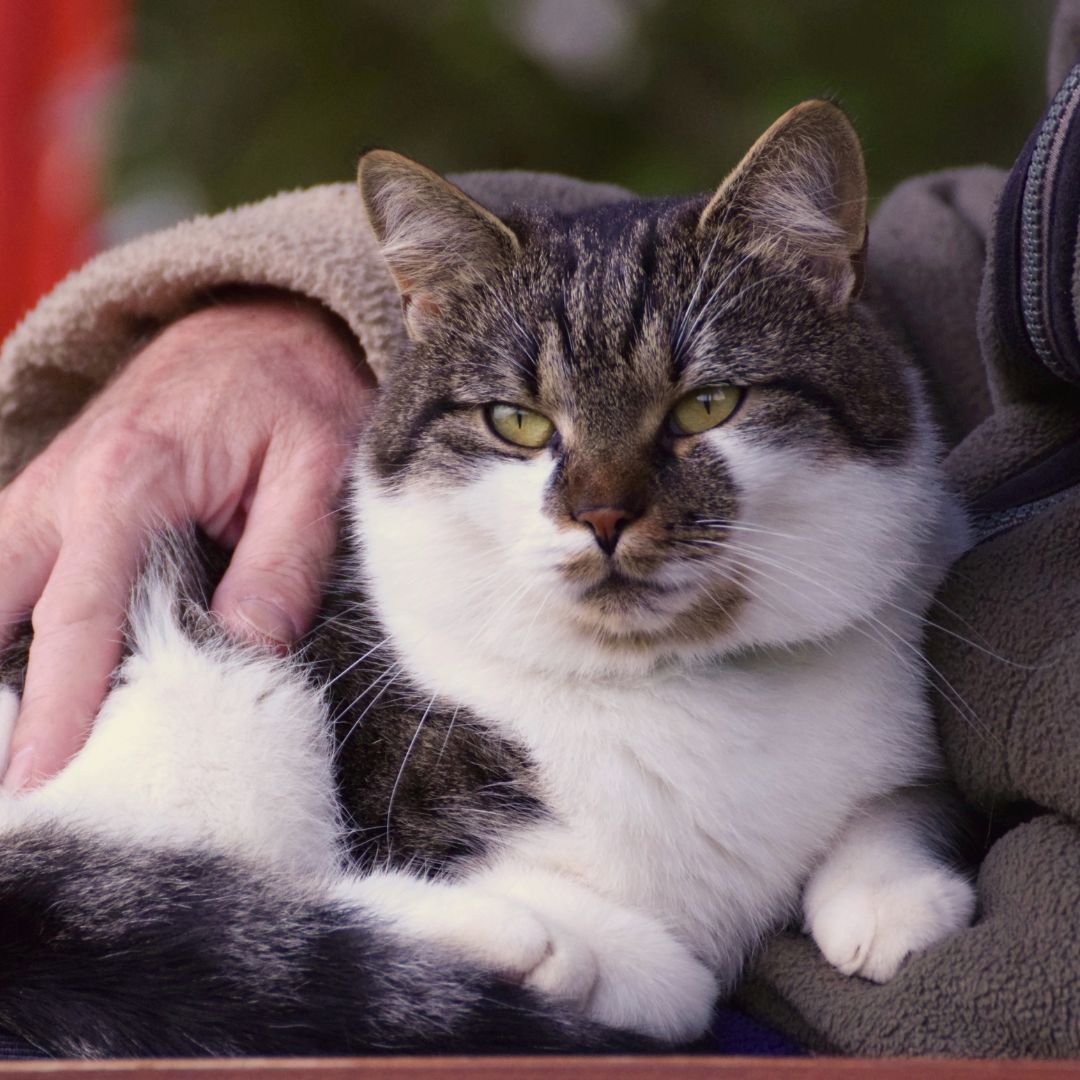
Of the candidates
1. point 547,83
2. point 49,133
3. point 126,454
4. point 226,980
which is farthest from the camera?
point 547,83

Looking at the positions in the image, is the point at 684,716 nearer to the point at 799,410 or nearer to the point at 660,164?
the point at 799,410

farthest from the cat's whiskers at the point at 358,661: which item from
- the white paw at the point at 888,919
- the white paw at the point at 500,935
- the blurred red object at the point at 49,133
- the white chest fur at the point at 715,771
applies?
the blurred red object at the point at 49,133

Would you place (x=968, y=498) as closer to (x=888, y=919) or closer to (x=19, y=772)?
(x=888, y=919)

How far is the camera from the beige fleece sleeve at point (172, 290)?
1449 mm

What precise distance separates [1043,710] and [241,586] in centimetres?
76

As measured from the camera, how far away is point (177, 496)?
4.25ft

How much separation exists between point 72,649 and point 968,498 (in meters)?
0.92

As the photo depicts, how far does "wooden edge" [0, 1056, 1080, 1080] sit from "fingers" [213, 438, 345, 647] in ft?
1.89

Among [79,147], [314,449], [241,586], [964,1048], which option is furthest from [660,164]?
[964,1048]

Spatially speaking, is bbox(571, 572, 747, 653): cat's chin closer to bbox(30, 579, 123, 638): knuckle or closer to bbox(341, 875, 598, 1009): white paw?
bbox(341, 875, 598, 1009): white paw

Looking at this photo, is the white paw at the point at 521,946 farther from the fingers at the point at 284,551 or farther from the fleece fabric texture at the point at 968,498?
the fingers at the point at 284,551

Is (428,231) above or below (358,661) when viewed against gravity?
above

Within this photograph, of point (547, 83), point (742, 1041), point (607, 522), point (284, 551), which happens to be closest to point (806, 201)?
point (607, 522)

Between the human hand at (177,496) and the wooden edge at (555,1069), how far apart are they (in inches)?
20.4
